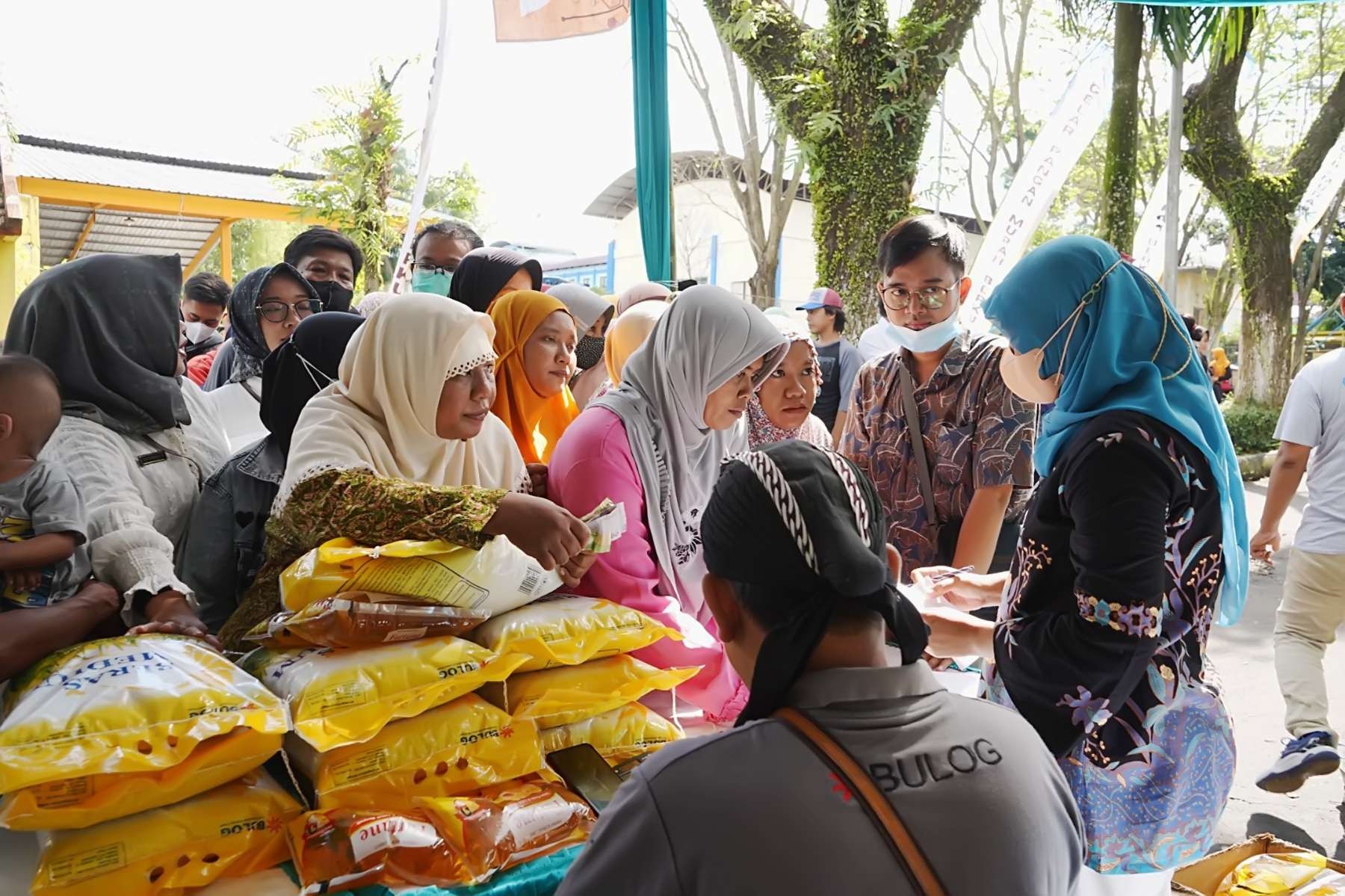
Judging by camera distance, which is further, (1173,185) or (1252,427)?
(1252,427)

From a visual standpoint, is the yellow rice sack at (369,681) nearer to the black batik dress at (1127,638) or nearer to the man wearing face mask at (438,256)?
the black batik dress at (1127,638)

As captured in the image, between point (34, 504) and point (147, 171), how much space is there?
13107 mm

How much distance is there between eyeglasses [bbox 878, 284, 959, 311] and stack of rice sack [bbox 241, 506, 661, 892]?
1571 mm

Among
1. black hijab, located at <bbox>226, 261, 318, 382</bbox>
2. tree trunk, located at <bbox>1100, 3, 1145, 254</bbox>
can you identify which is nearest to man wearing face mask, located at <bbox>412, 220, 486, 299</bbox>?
black hijab, located at <bbox>226, 261, 318, 382</bbox>

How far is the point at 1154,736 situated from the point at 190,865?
1548mm

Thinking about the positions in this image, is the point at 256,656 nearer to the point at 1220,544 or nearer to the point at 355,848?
the point at 355,848

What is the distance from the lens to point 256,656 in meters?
1.57

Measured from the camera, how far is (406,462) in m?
1.88

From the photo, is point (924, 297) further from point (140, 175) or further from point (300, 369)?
point (140, 175)

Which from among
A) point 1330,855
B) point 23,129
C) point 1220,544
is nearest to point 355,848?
point 1220,544

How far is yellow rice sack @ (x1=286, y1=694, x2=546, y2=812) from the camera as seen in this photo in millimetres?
1373

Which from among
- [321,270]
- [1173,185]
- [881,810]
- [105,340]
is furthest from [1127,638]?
[1173,185]

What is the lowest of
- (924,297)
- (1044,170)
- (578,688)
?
(578,688)

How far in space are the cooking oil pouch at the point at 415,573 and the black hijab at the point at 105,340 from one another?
2.32ft
